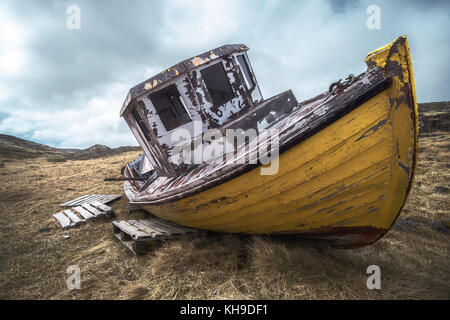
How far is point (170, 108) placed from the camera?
371cm

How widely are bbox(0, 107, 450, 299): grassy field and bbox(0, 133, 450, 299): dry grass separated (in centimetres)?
1

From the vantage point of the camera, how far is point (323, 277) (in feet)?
6.93

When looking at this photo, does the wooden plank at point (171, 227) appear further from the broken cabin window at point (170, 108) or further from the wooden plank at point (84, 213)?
the wooden plank at point (84, 213)

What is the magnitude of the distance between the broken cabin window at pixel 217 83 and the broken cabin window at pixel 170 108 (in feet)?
1.73

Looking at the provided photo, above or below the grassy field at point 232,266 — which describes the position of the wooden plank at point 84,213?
above

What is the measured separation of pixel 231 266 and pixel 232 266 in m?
0.02

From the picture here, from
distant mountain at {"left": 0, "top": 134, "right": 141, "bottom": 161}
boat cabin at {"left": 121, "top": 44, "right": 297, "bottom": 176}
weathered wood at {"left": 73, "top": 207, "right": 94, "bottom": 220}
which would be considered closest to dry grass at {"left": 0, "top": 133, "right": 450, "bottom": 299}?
weathered wood at {"left": 73, "top": 207, "right": 94, "bottom": 220}

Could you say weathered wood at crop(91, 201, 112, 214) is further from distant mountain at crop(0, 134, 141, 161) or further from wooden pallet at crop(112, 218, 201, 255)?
distant mountain at crop(0, 134, 141, 161)

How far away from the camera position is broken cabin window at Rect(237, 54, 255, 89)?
4.14 metres

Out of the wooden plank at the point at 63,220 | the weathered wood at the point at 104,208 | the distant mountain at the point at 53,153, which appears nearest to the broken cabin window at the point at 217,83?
the weathered wood at the point at 104,208

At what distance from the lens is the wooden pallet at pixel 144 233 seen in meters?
3.11

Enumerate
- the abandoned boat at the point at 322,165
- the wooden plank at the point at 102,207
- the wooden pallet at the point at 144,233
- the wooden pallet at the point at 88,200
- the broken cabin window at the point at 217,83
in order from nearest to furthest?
1. the abandoned boat at the point at 322,165
2. the wooden pallet at the point at 144,233
3. the broken cabin window at the point at 217,83
4. the wooden plank at the point at 102,207
5. the wooden pallet at the point at 88,200
